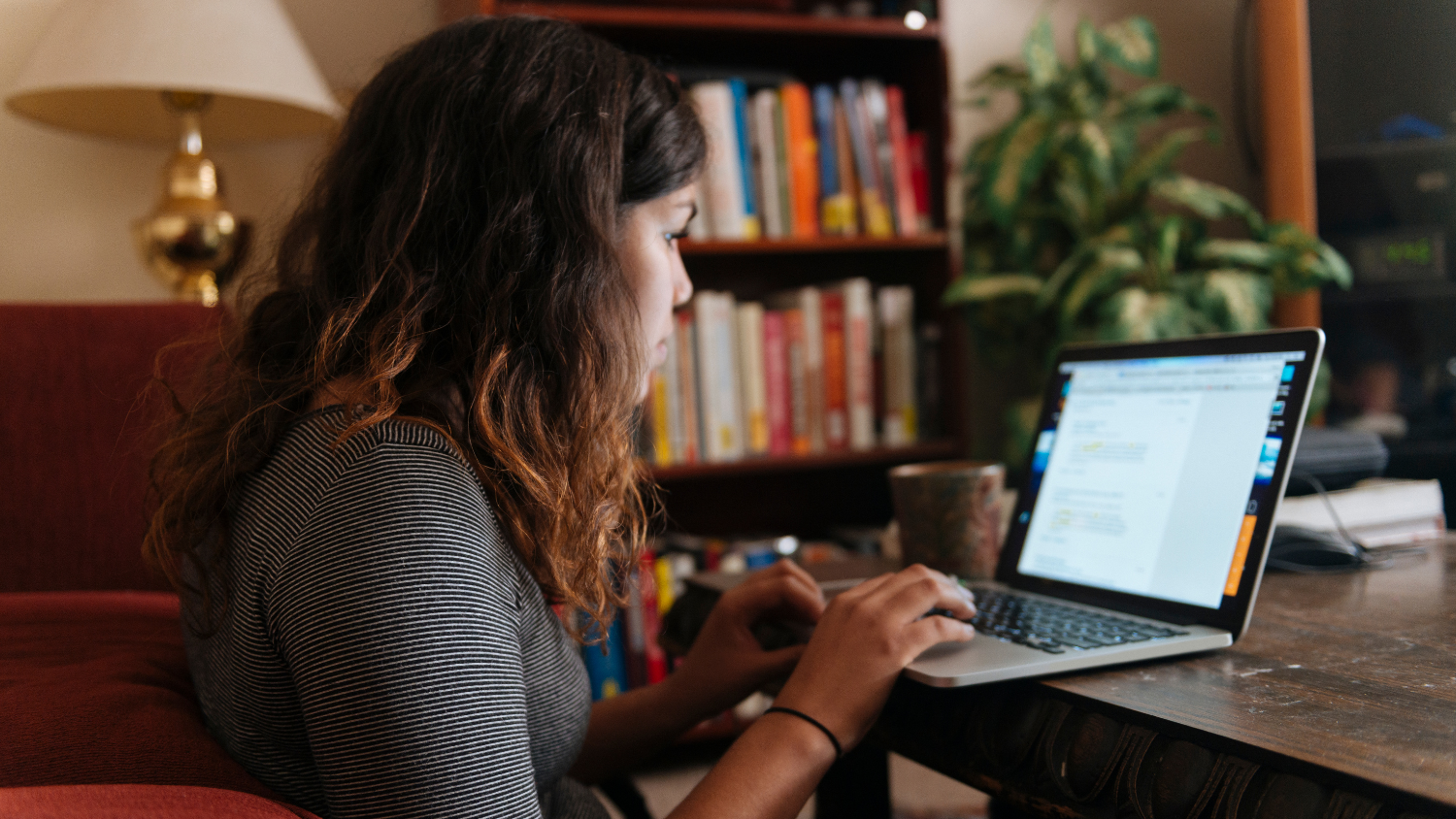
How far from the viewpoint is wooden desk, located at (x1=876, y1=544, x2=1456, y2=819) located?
45 cm

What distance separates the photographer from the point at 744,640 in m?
0.89

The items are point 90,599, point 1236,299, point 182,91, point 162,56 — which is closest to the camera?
point 90,599

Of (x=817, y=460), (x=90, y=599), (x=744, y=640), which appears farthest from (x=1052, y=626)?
(x=817, y=460)

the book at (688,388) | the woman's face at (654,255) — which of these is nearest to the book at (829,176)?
the book at (688,388)

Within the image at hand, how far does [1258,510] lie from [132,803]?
0.69 metres

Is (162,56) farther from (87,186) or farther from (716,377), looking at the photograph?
(716,377)

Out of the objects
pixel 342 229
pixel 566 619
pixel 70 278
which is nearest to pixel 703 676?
pixel 566 619

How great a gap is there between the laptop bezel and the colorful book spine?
1056 mm

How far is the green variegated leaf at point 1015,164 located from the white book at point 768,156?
403mm

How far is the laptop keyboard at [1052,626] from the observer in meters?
0.66

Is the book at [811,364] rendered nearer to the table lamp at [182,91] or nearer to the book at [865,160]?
the book at [865,160]

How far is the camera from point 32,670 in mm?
673

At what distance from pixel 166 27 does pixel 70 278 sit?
0.64 meters

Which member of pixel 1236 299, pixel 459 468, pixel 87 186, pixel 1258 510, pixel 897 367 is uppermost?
pixel 87 186
